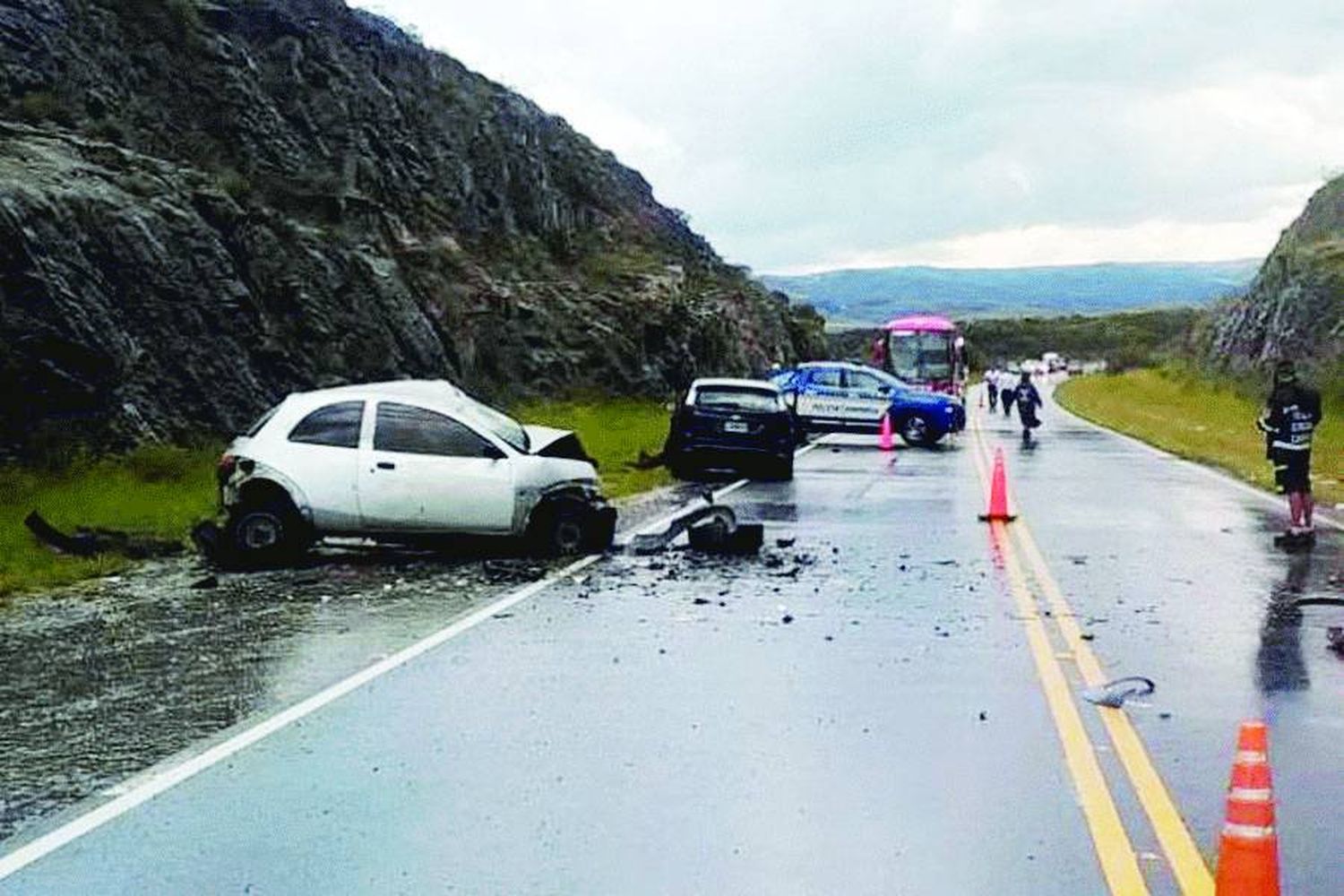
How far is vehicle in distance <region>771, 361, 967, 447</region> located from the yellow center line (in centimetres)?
2883

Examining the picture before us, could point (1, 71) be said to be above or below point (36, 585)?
above

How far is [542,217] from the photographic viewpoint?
55469 millimetres

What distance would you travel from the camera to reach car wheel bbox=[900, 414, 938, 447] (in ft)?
140

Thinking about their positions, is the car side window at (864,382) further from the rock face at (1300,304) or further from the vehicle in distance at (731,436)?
the rock face at (1300,304)

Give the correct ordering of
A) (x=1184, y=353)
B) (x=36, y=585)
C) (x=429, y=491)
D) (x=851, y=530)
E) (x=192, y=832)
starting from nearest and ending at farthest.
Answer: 1. (x=192, y=832)
2. (x=36, y=585)
3. (x=429, y=491)
4. (x=851, y=530)
5. (x=1184, y=353)

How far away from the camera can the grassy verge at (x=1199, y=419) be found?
33.7 metres

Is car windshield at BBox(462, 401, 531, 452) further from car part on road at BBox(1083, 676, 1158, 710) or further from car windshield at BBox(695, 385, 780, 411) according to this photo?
car windshield at BBox(695, 385, 780, 411)

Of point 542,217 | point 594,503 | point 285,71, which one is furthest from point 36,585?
point 542,217

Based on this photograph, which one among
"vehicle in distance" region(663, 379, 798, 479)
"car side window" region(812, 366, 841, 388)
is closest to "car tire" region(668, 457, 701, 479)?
"vehicle in distance" region(663, 379, 798, 479)

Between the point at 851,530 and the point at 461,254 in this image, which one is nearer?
the point at 851,530

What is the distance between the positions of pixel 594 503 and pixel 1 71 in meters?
16.1

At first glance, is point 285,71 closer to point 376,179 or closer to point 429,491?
point 376,179

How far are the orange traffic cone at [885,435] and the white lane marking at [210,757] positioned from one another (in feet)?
88.8

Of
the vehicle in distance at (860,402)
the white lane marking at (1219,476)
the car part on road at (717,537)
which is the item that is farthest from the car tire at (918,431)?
the car part on road at (717,537)
